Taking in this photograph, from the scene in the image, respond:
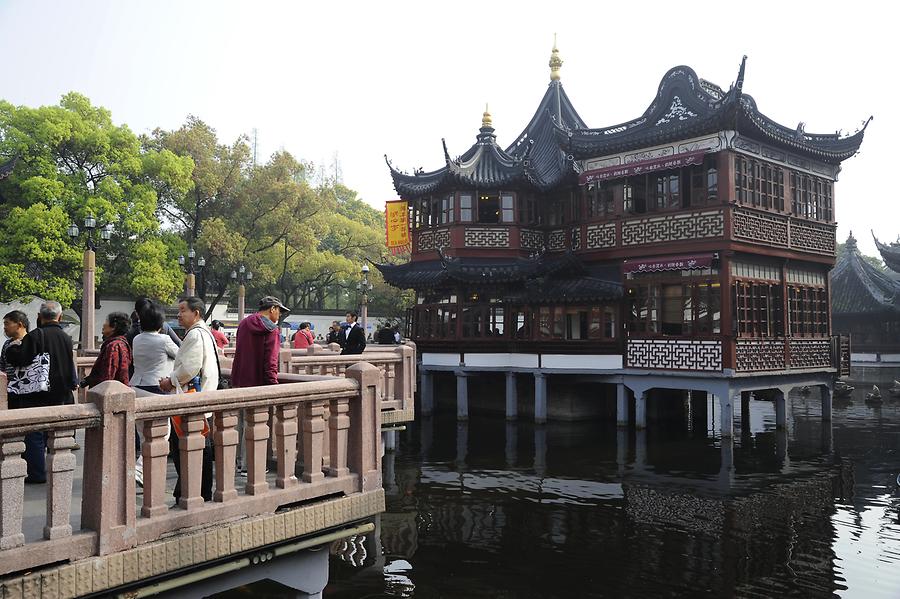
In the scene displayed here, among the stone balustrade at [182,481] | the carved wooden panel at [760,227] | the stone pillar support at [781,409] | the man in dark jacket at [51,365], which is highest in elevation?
the carved wooden panel at [760,227]

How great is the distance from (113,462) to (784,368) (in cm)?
2130

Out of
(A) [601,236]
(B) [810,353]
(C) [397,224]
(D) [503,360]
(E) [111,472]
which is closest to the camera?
(E) [111,472]

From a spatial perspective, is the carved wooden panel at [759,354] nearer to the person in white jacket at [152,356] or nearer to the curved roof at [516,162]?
the curved roof at [516,162]

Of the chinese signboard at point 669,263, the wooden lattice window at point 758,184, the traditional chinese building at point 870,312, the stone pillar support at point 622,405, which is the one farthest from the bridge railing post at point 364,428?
the traditional chinese building at point 870,312

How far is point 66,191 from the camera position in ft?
101

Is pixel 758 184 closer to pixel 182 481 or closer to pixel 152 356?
pixel 152 356

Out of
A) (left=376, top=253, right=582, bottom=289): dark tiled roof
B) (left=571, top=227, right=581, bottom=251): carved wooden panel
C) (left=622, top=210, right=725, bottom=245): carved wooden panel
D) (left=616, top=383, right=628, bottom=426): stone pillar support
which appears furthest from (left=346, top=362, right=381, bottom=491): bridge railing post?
(left=571, top=227, right=581, bottom=251): carved wooden panel

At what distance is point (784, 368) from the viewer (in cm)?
2180

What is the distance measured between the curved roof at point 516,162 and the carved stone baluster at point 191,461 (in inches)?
802

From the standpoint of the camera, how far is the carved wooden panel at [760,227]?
20531mm

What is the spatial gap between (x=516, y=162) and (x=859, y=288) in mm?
30223

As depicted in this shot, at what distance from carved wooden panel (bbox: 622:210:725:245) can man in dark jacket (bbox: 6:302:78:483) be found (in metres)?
18.0

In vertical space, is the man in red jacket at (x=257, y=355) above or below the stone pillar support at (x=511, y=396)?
above

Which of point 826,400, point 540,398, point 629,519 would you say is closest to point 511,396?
point 540,398
